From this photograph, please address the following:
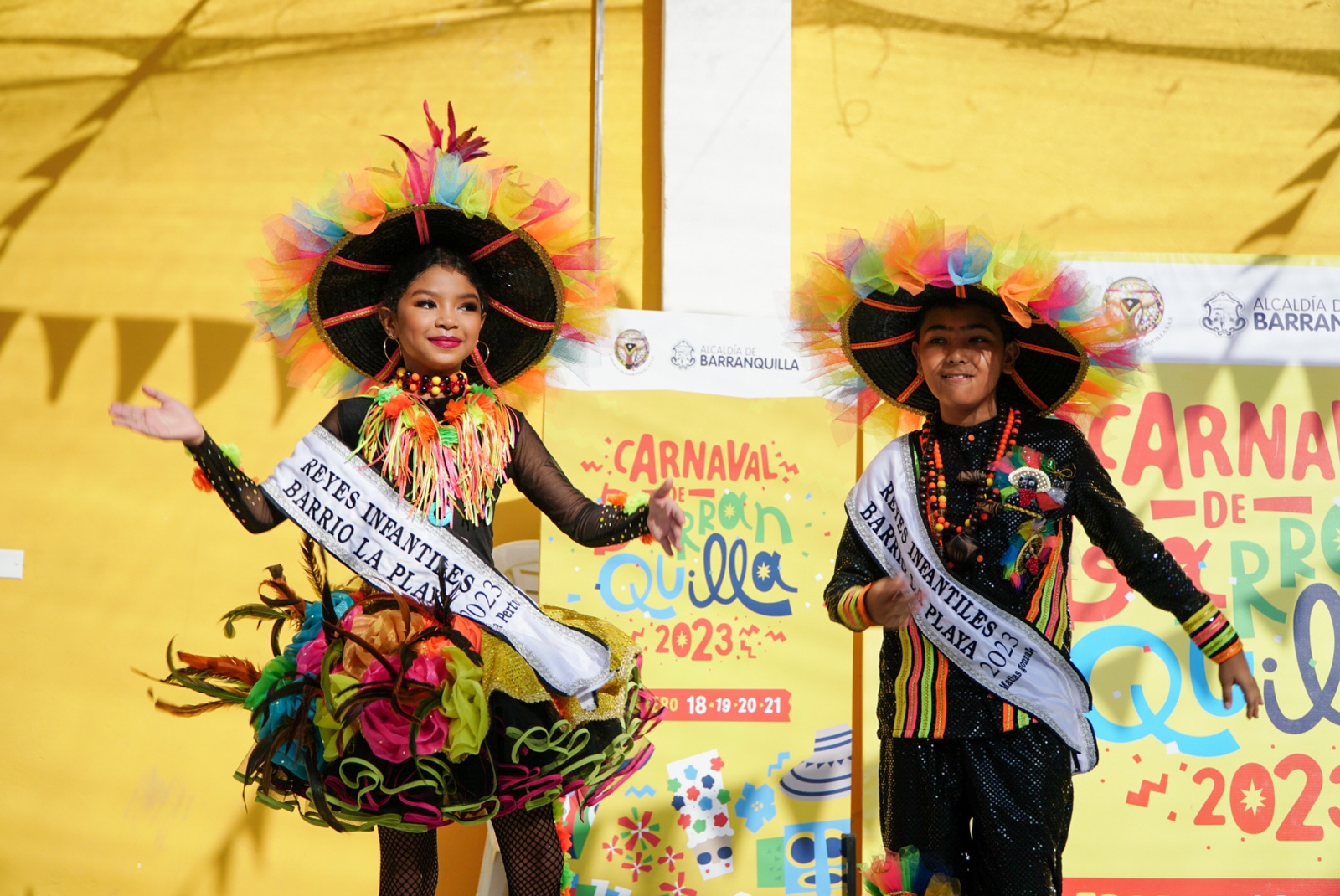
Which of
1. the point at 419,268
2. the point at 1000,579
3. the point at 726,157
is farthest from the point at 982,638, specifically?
the point at 726,157

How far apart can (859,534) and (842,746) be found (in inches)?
48.9

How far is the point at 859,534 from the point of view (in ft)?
8.70

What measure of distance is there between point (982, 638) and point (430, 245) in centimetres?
145

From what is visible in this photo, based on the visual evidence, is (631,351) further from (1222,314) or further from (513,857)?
(1222,314)

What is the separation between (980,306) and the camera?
2.62 meters

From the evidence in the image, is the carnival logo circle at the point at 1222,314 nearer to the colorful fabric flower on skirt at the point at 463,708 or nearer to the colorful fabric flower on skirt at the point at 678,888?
the colorful fabric flower on skirt at the point at 678,888

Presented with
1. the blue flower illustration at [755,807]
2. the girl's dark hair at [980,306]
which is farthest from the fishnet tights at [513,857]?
the girl's dark hair at [980,306]

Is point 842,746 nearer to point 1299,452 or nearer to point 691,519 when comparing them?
point 691,519

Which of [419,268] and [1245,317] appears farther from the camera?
[1245,317]

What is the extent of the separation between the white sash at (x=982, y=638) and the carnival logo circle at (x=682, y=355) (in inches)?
52.6

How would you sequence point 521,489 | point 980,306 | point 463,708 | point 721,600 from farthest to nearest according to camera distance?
1. point 721,600
2. point 521,489
3. point 980,306
4. point 463,708

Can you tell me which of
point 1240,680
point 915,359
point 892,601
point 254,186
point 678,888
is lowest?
point 678,888

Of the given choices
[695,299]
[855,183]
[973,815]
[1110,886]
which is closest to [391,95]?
[695,299]

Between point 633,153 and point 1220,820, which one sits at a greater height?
point 633,153
